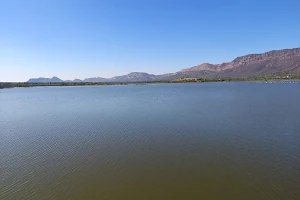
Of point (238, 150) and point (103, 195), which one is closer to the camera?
point (103, 195)

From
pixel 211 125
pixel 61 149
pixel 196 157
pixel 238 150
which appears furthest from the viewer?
pixel 211 125

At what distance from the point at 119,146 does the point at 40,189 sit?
24.5 ft

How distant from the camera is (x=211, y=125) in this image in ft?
83.5

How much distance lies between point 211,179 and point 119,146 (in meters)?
8.42

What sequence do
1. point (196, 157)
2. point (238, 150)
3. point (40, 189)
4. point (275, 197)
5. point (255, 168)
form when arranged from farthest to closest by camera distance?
point (238, 150), point (196, 157), point (255, 168), point (40, 189), point (275, 197)

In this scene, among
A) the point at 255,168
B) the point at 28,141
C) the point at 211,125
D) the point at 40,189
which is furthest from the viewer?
the point at 211,125

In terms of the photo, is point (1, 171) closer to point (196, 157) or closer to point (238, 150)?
point (196, 157)

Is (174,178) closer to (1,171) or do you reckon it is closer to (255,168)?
(255,168)

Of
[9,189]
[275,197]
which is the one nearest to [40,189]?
[9,189]

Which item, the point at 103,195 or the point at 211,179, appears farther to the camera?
the point at 211,179

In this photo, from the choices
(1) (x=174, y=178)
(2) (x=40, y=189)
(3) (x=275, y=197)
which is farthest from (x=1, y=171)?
(3) (x=275, y=197)

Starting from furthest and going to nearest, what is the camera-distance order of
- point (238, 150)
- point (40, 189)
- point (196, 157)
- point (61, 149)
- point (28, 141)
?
point (28, 141), point (61, 149), point (238, 150), point (196, 157), point (40, 189)

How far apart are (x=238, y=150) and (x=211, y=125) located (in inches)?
312

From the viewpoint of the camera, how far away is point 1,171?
1505 cm
